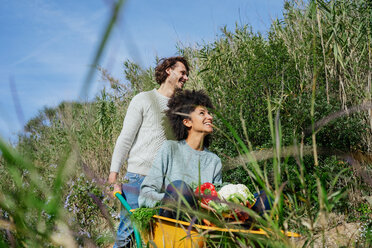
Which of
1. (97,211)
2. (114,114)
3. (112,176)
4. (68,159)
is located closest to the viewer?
(68,159)

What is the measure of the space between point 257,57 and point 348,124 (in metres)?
1.46

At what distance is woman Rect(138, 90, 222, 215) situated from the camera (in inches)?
78.6

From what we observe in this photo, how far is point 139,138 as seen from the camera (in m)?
2.61

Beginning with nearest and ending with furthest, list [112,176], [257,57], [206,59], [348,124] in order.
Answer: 1. [112,176]
2. [348,124]
3. [257,57]
4. [206,59]

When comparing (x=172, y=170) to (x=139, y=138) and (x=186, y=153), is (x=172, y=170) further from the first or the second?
(x=139, y=138)

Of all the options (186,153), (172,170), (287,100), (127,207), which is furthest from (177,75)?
(287,100)

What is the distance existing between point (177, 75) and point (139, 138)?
0.63 meters

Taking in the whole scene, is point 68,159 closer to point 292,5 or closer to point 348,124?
point 348,124

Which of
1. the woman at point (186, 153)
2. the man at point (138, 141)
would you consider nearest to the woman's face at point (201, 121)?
the woman at point (186, 153)

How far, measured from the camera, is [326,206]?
0.71 m

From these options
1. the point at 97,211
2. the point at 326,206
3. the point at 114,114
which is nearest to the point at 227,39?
the point at 114,114

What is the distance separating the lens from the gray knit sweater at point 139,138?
2498mm

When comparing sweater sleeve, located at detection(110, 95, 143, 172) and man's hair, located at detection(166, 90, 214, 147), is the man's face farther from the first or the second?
sweater sleeve, located at detection(110, 95, 143, 172)

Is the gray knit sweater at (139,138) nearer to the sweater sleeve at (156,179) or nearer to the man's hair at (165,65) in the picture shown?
the sweater sleeve at (156,179)
